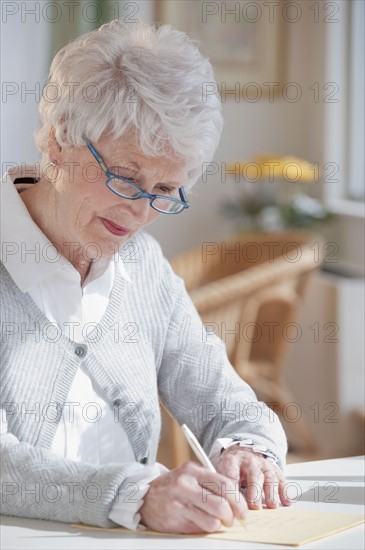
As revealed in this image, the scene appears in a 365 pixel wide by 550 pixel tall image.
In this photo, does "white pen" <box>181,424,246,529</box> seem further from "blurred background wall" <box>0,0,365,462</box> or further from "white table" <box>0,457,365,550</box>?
"blurred background wall" <box>0,0,365,462</box>

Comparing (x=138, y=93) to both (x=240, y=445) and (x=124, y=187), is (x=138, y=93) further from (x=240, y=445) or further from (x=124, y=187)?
(x=240, y=445)

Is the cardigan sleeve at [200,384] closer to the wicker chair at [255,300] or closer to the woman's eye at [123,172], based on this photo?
the woman's eye at [123,172]

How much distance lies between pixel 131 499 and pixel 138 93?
2.02ft

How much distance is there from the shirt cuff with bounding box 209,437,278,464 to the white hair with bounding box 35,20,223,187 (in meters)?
0.46

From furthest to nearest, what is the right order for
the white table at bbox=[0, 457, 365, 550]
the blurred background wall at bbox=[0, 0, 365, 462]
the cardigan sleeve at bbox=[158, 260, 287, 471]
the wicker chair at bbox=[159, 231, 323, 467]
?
the blurred background wall at bbox=[0, 0, 365, 462]
the wicker chair at bbox=[159, 231, 323, 467]
the cardigan sleeve at bbox=[158, 260, 287, 471]
the white table at bbox=[0, 457, 365, 550]

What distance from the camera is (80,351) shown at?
1577 mm

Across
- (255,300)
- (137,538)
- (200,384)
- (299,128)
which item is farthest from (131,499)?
(299,128)

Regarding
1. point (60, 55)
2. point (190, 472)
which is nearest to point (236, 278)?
point (60, 55)

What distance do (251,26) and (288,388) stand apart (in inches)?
69.0

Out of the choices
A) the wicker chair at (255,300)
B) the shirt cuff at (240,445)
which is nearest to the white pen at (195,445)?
the shirt cuff at (240,445)

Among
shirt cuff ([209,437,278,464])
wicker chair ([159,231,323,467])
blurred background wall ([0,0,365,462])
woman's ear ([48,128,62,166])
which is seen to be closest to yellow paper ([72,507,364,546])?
shirt cuff ([209,437,278,464])

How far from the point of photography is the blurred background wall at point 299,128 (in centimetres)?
421

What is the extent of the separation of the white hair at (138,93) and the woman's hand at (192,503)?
1.69ft

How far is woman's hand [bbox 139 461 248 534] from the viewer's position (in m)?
1.27
